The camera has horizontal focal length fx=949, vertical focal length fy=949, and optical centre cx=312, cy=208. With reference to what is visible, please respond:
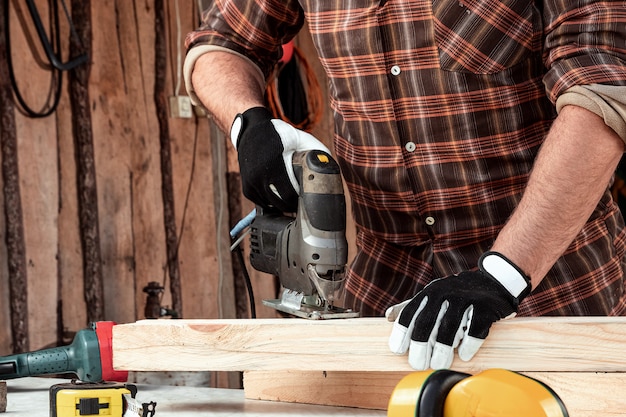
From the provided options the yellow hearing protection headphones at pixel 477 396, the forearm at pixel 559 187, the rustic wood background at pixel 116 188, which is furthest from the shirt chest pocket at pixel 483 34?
the rustic wood background at pixel 116 188

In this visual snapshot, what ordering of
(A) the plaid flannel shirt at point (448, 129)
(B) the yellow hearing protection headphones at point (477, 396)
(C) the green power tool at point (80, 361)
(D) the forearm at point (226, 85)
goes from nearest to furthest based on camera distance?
(B) the yellow hearing protection headphones at point (477, 396), (C) the green power tool at point (80, 361), (A) the plaid flannel shirt at point (448, 129), (D) the forearm at point (226, 85)

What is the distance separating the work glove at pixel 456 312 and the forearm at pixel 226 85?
76 centimetres

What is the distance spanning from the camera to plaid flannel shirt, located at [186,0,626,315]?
6.58ft

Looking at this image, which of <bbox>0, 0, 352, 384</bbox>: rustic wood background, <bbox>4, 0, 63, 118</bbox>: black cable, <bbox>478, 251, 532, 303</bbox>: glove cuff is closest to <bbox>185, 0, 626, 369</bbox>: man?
<bbox>478, 251, 532, 303</bbox>: glove cuff

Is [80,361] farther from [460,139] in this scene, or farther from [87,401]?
[460,139]

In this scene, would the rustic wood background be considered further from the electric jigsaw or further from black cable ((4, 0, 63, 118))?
the electric jigsaw

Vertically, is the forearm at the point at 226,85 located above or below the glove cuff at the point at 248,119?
above

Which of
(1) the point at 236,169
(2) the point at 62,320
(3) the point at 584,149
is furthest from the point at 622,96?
(1) the point at 236,169

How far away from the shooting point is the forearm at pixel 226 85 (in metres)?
2.25

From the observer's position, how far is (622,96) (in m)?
1.72

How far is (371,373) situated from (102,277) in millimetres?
3224

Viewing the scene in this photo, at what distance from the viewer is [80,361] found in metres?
1.88

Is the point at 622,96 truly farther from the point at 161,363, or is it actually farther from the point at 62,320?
the point at 62,320

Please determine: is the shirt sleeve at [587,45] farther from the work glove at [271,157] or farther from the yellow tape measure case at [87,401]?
the yellow tape measure case at [87,401]
